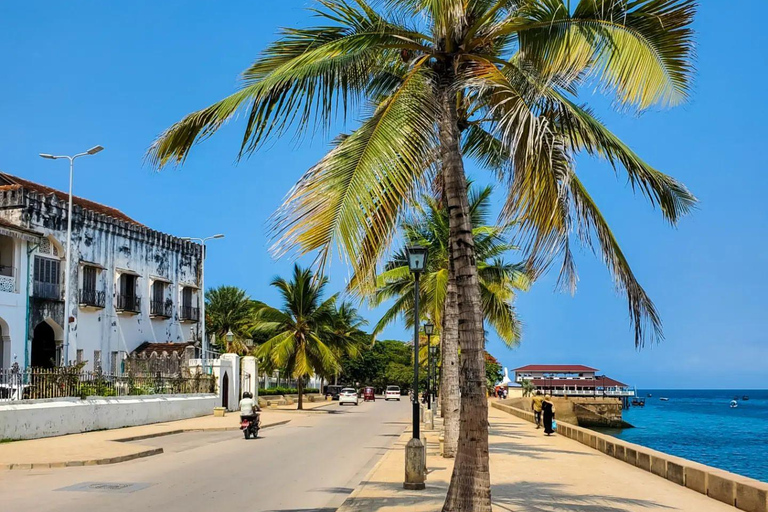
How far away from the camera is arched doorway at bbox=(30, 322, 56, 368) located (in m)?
36.0

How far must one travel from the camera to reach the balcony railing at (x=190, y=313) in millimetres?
46750

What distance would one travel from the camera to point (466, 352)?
8.20 meters

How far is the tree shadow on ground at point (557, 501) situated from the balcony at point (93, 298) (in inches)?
1163

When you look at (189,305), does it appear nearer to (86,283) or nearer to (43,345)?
(86,283)

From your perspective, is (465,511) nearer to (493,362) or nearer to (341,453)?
(341,453)

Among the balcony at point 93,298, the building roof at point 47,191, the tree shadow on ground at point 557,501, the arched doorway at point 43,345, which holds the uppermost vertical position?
the building roof at point 47,191

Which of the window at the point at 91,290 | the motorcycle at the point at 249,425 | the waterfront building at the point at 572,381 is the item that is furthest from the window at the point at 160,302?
the waterfront building at the point at 572,381

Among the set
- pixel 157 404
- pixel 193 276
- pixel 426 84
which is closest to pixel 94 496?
pixel 426 84

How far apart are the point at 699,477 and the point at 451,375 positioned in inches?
252

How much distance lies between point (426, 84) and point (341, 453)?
13329mm

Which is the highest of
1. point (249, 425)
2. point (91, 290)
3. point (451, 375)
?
point (91, 290)

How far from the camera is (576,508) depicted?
33.6 feet

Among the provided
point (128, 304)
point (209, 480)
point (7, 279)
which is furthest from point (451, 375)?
point (128, 304)

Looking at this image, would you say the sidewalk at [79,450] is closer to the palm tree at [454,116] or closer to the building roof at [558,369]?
the palm tree at [454,116]
